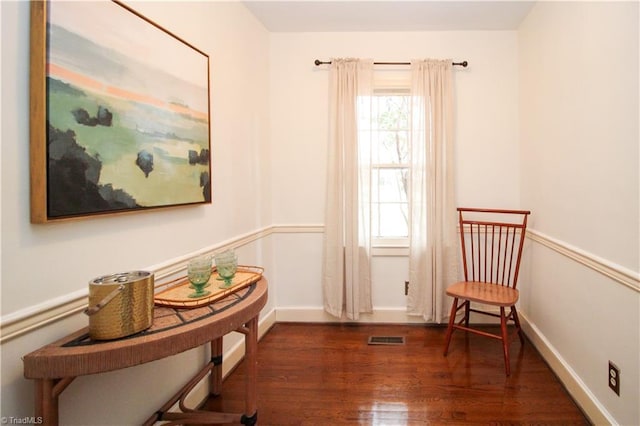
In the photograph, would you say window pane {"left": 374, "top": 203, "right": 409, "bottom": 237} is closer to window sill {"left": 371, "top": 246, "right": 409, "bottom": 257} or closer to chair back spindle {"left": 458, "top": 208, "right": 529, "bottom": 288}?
window sill {"left": 371, "top": 246, "right": 409, "bottom": 257}

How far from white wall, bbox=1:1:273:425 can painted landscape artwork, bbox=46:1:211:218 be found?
0.24ft

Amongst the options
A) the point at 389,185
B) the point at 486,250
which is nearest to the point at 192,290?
the point at 389,185

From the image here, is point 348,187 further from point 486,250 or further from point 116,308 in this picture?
point 116,308

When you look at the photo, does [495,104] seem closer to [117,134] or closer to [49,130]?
[117,134]

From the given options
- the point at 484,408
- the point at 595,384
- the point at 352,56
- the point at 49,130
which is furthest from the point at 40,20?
the point at 595,384

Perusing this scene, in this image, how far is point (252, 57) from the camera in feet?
8.61

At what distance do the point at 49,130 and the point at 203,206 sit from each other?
940mm

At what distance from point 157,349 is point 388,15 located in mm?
2760

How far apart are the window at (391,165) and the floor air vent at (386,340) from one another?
0.79m

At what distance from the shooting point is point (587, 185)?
5.89ft

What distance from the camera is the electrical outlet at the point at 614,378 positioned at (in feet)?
5.07

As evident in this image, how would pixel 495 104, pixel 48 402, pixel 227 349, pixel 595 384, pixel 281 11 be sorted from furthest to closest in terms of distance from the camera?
pixel 495 104, pixel 281 11, pixel 227 349, pixel 595 384, pixel 48 402

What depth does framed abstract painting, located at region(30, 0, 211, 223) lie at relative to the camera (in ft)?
3.33

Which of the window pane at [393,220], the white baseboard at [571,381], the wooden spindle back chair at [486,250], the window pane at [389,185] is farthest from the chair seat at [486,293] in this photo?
the window pane at [389,185]
